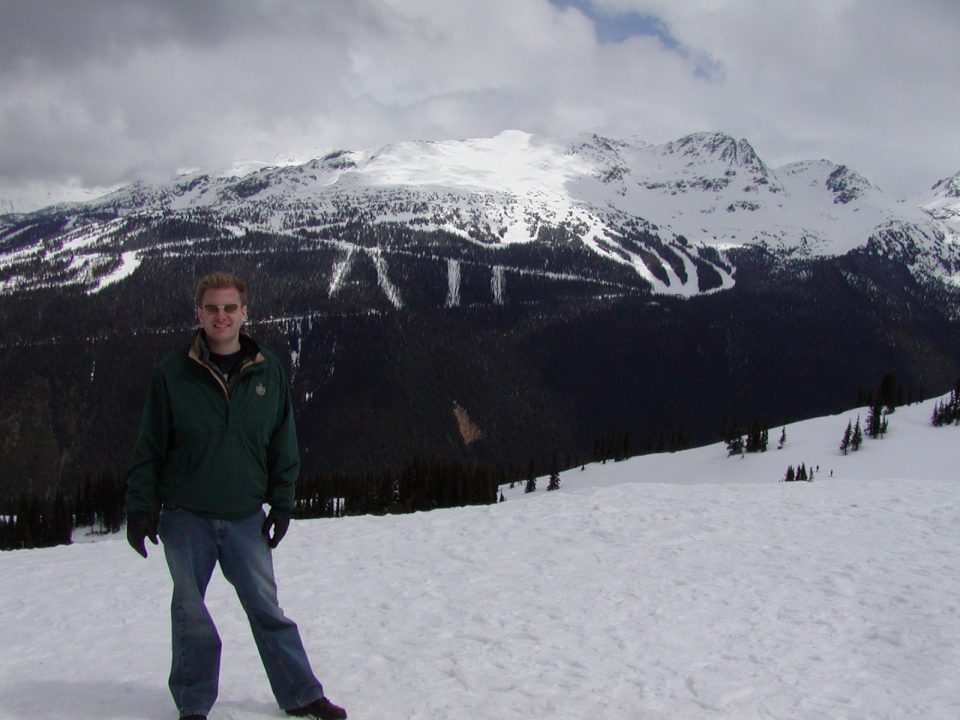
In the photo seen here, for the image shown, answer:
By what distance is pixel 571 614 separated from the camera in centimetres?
934

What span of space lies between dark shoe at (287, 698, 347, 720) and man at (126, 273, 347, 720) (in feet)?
0.03

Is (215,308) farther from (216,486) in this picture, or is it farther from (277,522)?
(277,522)

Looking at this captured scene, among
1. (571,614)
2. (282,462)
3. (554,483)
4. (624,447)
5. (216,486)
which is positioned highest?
(282,462)

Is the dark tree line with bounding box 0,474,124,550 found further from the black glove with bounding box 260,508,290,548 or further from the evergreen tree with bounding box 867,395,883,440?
the evergreen tree with bounding box 867,395,883,440

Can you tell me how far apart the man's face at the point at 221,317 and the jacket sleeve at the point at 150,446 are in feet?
1.66

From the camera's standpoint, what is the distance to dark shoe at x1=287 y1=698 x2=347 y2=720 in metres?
6.16

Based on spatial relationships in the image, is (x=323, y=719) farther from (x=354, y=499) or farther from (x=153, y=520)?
(x=354, y=499)

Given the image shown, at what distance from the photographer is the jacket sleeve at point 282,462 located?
613 centimetres

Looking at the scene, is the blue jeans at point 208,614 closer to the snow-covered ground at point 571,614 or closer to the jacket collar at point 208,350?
the snow-covered ground at point 571,614

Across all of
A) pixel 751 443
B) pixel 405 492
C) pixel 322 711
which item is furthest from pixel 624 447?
pixel 322 711

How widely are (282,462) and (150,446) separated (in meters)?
1.06

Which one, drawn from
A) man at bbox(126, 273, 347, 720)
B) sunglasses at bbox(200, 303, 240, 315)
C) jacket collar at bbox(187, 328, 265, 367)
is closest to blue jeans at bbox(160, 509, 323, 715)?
man at bbox(126, 273, 347, 720)

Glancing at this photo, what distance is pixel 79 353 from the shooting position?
19412 cm

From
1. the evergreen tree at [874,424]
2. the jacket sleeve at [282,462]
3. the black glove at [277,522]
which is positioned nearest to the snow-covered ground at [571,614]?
the black glove at [277,522]
